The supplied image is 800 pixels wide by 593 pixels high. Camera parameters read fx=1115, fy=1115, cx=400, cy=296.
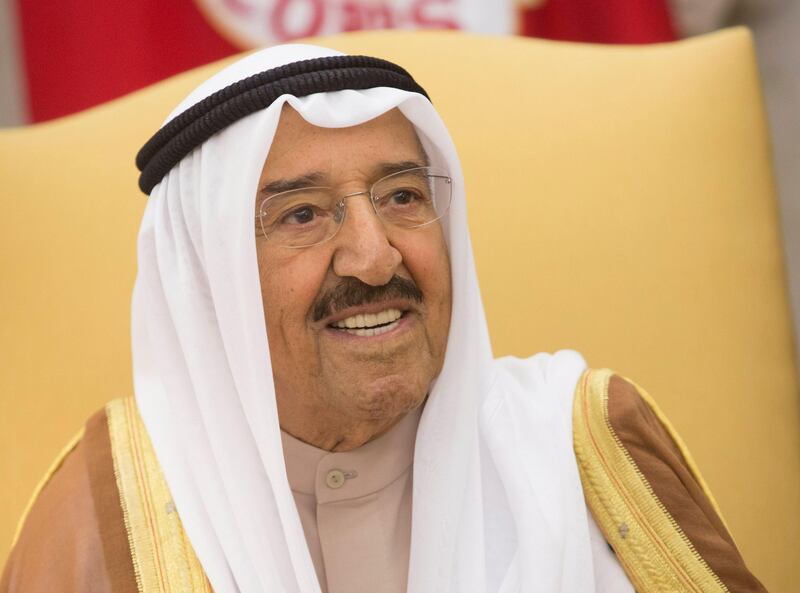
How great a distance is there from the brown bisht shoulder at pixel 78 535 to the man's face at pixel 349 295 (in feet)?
1.06

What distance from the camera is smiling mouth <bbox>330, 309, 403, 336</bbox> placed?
1.71m

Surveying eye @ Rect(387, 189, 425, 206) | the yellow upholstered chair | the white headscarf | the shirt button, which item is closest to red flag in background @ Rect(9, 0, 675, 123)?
the yellow upholstered chair

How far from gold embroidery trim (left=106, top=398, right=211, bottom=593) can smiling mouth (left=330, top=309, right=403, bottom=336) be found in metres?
0.39

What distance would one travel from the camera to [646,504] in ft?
5.80

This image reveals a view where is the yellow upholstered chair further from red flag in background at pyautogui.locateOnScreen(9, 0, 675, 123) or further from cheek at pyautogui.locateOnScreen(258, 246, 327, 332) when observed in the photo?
cheek at pyautogui.locateOnScreen(258, 246, 327, 332)

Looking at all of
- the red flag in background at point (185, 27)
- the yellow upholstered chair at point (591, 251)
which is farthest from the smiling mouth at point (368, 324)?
the red flag in background at point (185, 27)

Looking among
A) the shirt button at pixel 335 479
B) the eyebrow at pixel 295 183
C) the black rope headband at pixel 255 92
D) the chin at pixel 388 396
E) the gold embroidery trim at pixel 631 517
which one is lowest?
the gold embroidery trim at pixel 631 517

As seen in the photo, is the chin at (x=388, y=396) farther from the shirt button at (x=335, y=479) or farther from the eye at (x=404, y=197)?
the eye at (x=404, y=197)

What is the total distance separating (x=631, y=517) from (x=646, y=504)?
0.03 metres

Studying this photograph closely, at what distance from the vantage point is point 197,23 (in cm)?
314

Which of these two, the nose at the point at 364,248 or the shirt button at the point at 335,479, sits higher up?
the nose at the point at 364,248

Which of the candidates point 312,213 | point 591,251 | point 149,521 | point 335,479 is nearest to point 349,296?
point 312,213

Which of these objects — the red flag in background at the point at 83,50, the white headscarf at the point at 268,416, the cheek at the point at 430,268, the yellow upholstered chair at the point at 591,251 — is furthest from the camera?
the red flag in background at the point at 83,50

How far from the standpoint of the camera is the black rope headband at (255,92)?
174 cm
